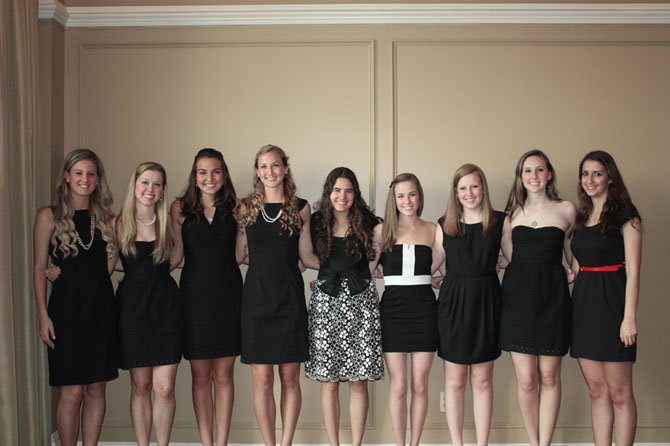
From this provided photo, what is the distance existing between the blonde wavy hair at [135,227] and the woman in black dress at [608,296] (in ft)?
7.15

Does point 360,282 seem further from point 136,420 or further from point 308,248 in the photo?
point 136,420

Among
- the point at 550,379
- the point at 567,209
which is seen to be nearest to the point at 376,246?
the point at 567,209

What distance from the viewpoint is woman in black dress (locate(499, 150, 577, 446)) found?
10.3 ft

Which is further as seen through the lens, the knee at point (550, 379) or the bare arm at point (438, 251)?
the bare arm at point (438, 251)

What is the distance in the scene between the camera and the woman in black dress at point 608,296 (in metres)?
3.07

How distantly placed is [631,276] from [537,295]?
1.58ft

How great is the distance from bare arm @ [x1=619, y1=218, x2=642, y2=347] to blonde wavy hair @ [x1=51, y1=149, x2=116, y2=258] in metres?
2.69

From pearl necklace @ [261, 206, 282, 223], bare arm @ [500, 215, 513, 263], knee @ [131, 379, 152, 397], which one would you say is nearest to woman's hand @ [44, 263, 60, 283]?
knee @ [131, 379, 152, 397]

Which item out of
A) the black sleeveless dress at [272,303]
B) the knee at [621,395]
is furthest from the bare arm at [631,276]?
the black sleeveless dress at [272,303]

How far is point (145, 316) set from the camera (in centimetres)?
314

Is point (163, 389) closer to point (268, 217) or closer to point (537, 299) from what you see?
point (268, 217)

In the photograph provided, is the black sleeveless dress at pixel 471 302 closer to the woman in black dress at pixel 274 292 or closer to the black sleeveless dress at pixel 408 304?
the black sleeveless dress at pixel 408 304

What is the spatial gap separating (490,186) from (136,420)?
2550 mm

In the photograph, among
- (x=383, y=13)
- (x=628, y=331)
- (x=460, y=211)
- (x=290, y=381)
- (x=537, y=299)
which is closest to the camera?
(x=628, y=331)
